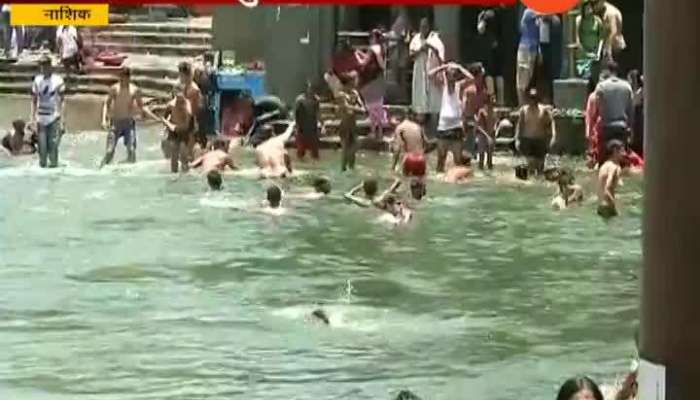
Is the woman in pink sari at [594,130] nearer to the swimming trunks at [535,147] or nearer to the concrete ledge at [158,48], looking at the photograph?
the swimming trunks at [535,147]

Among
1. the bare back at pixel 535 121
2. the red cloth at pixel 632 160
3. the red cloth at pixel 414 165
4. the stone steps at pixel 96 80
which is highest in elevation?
the stone steps at pixel 96 80

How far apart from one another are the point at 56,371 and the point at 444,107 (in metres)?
11.6

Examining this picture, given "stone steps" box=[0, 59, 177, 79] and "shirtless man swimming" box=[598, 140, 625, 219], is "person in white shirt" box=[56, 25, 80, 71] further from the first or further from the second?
"shirtless man swimming" box=[598, 140, 625, 219]

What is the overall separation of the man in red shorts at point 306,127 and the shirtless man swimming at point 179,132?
2.09 meters

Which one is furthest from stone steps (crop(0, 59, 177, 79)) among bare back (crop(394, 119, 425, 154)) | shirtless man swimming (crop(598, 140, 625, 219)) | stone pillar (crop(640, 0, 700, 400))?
stone pillar (crop(640, 0, 700, 400))

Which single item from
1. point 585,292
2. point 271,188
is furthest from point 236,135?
point 585,292

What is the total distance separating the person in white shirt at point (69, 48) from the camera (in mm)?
29172

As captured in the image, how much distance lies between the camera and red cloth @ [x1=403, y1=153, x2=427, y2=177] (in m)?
19.2

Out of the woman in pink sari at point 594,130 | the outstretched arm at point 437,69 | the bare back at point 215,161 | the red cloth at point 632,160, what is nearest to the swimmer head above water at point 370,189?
the red cloth at point 632,160

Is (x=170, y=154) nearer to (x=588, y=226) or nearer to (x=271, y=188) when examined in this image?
(x=271, y=188)

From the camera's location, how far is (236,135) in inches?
971

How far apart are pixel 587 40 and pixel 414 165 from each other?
18.3 feet

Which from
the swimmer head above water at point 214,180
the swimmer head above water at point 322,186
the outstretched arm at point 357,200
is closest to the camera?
the outstretched arm at point 357,200

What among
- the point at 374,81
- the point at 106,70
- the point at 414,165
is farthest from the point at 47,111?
the point at 106,70
